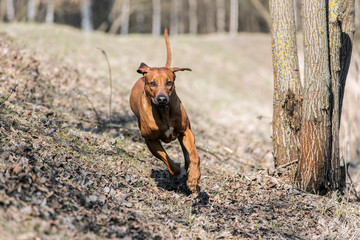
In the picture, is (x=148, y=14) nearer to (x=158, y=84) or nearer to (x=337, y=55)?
(x=337, y=55)

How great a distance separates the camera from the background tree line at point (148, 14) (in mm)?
30344

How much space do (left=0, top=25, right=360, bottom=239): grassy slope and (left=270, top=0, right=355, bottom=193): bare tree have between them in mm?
444

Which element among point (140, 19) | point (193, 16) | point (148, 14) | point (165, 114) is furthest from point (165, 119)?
point (148, 14)

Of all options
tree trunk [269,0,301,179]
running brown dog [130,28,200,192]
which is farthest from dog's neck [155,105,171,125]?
tree trunk [269,0,301,179]

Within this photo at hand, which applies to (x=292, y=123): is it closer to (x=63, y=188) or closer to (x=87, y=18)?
(x=63, y=188)

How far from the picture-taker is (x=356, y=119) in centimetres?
938

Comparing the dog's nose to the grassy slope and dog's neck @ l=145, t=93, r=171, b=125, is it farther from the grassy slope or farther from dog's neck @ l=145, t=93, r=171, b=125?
the grassy slope

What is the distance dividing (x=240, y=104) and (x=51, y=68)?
8436 mm

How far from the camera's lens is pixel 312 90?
5492mm

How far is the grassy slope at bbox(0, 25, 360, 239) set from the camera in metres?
3.91

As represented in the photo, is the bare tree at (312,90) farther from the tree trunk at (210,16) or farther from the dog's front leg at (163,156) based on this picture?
the tree trunk at (210,16)

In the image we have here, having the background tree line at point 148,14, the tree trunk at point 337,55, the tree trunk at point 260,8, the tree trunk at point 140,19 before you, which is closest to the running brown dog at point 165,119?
the tree trunk at point 337,55

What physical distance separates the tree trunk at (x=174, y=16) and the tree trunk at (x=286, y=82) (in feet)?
113

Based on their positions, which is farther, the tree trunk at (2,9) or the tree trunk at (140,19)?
the tree trunk at (140,19)
